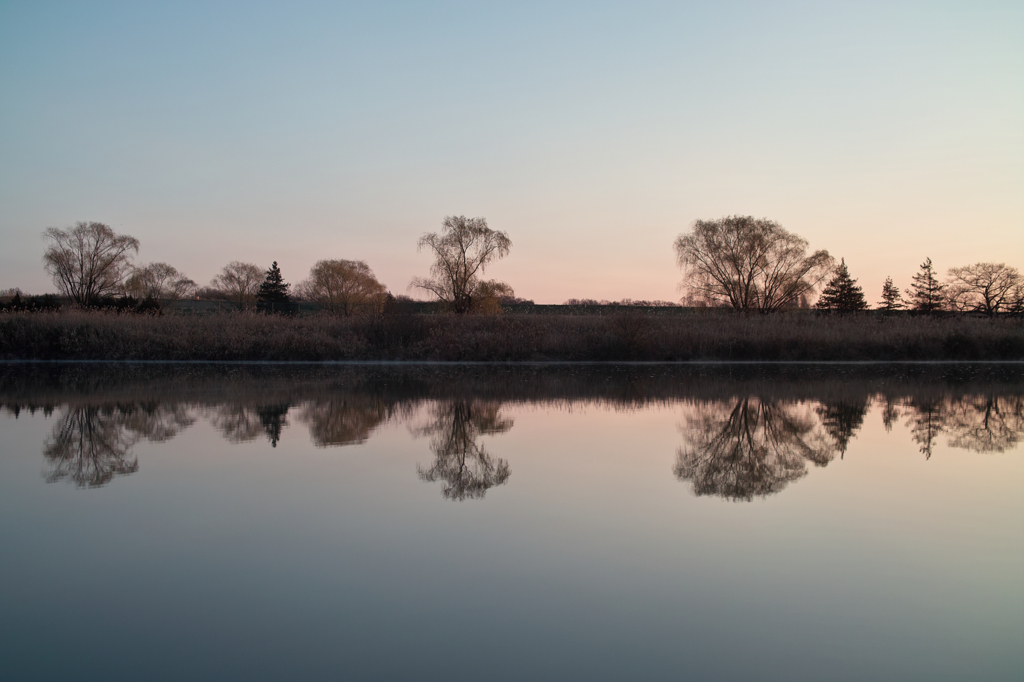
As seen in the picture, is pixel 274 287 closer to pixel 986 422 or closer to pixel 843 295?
pixel 843 295

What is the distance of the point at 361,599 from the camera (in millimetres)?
3895

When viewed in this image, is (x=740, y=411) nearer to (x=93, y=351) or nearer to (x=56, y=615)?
(x=56, y=615)

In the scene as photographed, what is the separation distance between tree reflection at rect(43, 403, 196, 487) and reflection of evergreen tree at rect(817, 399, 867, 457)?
8933mm

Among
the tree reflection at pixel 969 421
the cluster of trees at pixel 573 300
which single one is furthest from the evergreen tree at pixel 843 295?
the tree reflection at pixel 969 421

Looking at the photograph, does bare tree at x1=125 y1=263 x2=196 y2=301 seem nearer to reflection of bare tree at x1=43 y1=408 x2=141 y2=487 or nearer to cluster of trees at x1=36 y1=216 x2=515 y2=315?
cluster of trees at x1=36 y1=216 x2=515 y2=315

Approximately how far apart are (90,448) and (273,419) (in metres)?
3.02

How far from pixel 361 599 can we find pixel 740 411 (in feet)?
32.6

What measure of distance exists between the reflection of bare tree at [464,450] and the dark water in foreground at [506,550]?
0.20 feet

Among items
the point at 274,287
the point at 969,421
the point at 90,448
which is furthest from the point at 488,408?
the point at 274,287

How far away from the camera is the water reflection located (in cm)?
779

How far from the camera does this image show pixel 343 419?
36.8 feet

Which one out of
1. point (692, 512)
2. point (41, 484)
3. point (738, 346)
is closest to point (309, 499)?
point (41, 484)

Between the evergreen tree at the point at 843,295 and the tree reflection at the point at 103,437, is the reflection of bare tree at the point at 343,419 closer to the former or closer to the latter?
the tree reflection at the point at 103,437

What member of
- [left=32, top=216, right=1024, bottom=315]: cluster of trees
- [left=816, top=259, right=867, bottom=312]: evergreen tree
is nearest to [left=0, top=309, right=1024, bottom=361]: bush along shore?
[left=32, top=216, right=1024, bottom=315]: cluster of trees
